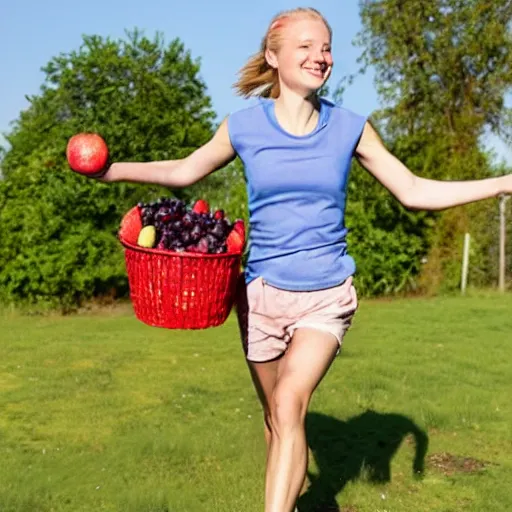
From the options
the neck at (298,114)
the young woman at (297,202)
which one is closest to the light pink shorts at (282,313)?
the young woman at (297,202)

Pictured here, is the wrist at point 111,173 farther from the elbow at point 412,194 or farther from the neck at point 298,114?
the elbow at point 412,194

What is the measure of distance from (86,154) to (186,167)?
1.64 ft

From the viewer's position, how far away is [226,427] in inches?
296

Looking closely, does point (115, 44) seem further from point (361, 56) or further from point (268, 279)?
point (268, 279)

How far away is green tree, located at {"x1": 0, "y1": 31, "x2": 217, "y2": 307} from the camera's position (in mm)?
17797

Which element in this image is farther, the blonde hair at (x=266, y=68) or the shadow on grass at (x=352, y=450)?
the shadow on grass at (x=352, y=450)

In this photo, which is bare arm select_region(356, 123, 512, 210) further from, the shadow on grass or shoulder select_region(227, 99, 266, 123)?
the shadow on grass

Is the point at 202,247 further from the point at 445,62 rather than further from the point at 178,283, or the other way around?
the point at 445,62

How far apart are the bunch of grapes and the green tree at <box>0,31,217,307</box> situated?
1375 centimetres

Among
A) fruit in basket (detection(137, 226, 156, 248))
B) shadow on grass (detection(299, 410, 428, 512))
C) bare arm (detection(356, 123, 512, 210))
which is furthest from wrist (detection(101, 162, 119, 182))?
shadow on grass (detection(299, 410, 428, 512))

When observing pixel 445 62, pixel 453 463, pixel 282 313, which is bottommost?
pixel 453 463

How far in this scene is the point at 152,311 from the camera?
3980mm

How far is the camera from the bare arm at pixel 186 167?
4.21 m

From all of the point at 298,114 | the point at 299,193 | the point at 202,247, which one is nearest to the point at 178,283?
the point at 202,247
